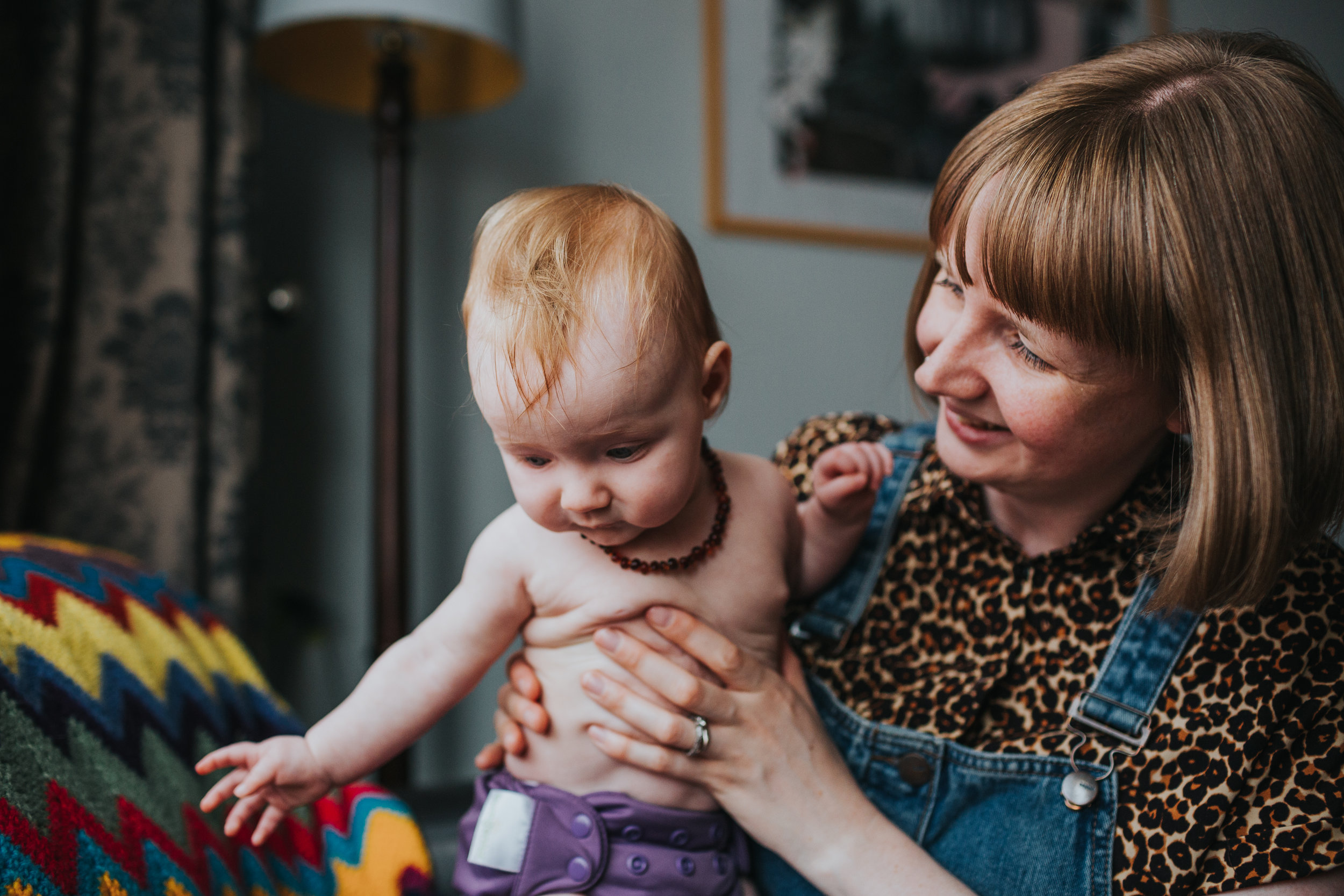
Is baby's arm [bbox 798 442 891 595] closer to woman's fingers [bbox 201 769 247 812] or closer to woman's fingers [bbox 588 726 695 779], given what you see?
woman's fingers [bbox 588 726 695 779]

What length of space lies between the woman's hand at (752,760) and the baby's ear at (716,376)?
0.19 meters

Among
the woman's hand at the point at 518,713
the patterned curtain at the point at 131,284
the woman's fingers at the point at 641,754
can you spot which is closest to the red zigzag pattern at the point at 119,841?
the woman's hand at the point at 518,713

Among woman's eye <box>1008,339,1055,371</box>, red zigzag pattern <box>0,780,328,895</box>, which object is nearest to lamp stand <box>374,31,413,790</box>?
red zigzag pattern <box>0,780,328,895</box>

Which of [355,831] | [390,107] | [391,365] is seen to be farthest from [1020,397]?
[390,107]

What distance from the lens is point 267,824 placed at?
0.84 metres

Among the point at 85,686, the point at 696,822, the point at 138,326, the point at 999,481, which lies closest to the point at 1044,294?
the point at 999,481

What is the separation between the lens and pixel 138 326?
1.92 metres

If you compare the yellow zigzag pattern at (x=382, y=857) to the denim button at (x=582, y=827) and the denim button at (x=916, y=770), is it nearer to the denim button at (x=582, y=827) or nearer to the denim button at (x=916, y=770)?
the denim button at (x=582, y=827)

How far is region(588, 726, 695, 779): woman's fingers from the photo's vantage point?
0.87 meters

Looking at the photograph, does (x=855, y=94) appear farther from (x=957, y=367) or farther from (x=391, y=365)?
(x=957, y=367)

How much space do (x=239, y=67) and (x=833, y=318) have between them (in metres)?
1.64

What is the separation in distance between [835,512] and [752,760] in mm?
266

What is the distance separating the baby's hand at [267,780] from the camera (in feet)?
2.67

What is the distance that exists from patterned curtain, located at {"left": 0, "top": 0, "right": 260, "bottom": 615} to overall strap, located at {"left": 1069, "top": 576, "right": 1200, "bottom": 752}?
170 cm
